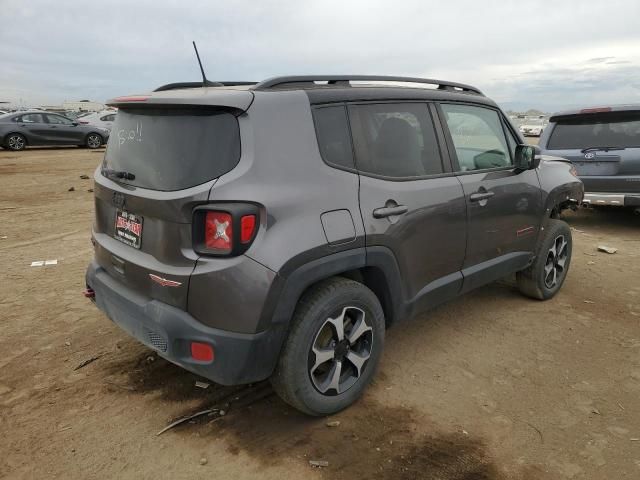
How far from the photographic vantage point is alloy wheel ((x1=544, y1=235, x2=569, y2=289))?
4605mm

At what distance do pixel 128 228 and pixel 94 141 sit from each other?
61.0ft

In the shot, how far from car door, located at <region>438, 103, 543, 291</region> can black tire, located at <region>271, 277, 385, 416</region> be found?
102 centimetres

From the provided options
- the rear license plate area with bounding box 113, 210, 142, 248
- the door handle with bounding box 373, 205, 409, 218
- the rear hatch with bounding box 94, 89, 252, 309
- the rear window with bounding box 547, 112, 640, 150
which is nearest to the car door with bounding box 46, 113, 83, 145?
the rear window with bounding box 547, 112, 640, 150

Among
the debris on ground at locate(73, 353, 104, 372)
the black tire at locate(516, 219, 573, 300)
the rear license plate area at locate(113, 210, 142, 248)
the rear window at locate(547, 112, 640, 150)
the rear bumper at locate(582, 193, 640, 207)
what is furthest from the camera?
the rear window at locate(547, 112, 640, 150)

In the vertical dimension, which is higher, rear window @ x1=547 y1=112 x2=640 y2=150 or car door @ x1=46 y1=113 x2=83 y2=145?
rear window @ x1=547 y1=112 x2=640 y2=150

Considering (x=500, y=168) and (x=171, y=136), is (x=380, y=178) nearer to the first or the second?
(x=171, y=136)

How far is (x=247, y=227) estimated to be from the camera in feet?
7.81

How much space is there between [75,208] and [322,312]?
7103mm

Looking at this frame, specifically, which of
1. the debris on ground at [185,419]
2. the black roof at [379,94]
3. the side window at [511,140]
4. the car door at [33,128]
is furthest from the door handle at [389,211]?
the car door at [33,128]

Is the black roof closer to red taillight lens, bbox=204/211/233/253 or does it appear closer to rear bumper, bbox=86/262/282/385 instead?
red taillight lens, bbox=204/211/233/253

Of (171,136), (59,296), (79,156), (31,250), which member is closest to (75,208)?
(31,250)

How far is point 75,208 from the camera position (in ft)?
27.7

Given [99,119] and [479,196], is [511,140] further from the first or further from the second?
[99,119]

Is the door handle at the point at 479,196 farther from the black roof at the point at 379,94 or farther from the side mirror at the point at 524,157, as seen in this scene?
the black roof at the point at 379,94
